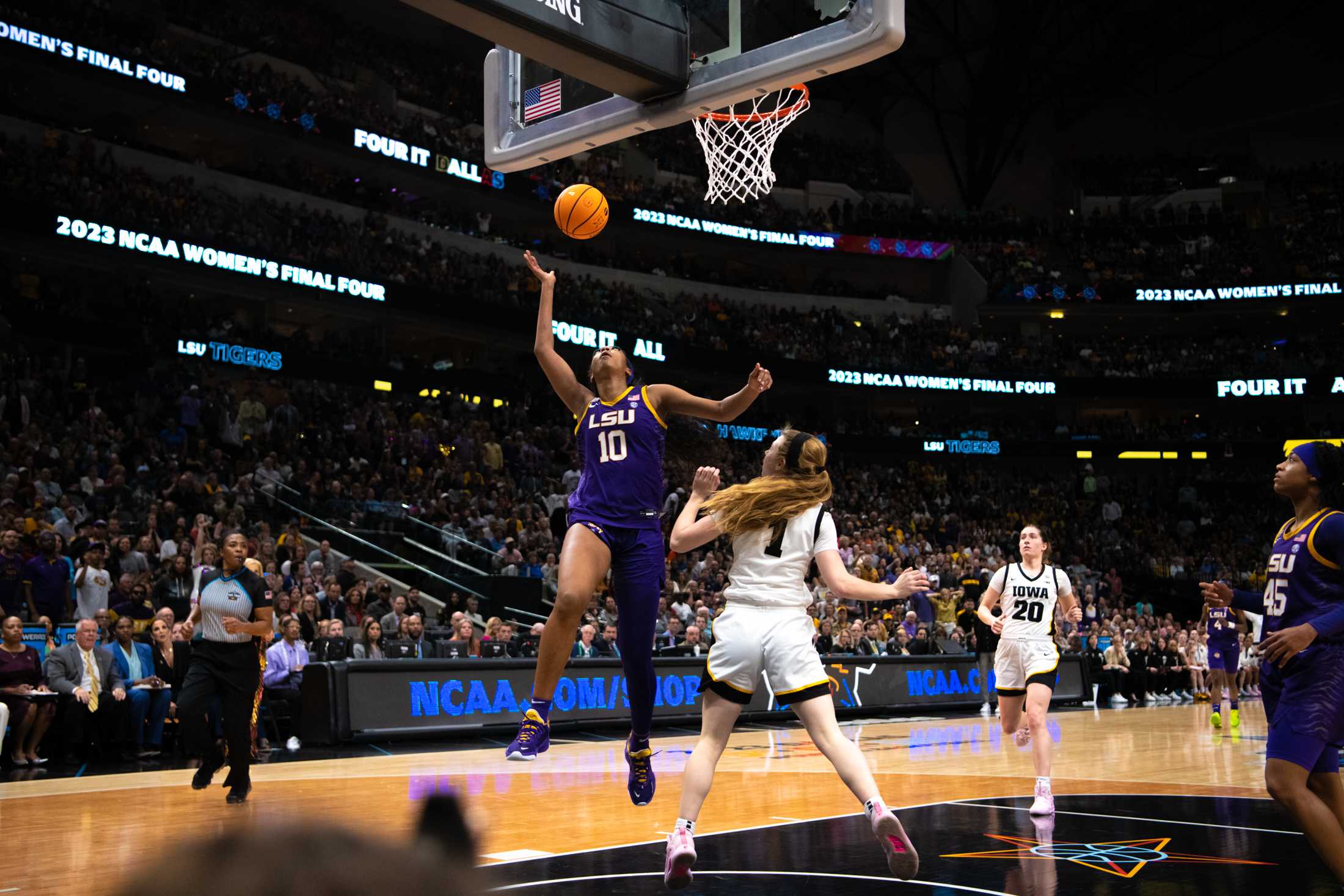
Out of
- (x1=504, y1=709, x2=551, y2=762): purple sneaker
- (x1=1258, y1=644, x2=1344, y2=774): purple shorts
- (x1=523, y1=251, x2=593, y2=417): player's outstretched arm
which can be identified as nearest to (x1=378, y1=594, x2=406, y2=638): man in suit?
(x1=523, y1=251, x2=593, y2=417): player's outstretched arm

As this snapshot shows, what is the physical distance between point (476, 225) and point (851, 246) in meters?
15.1

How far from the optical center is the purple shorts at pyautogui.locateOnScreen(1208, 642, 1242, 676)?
1767 centimetres

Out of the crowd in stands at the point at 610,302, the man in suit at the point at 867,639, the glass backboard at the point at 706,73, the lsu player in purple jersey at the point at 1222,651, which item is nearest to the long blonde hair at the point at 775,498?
the glass backboard at the point at 706,73

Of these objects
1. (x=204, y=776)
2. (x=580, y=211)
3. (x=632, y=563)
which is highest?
(x=580, y=211)

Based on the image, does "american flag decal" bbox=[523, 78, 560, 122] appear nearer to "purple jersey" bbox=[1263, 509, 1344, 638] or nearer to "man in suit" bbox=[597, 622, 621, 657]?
"purple jersey" bbox=[1263, 509, 1344, 638]

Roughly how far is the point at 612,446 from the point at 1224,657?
14398mm

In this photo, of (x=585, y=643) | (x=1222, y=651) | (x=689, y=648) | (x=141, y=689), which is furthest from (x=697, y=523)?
(x=1222, y=651)

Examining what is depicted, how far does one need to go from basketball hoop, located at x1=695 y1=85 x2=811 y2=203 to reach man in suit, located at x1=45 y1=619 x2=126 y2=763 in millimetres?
7657

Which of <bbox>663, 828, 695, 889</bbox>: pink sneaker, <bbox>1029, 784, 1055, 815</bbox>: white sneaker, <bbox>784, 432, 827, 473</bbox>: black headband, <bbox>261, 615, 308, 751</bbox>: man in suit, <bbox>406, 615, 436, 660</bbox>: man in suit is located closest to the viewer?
<bbox>663, 828, 695, 889</bbox>: pink sneaker

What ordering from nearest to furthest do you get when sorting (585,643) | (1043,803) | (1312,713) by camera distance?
1. (1312,713)
2. (1043,803)
3. (585,643)

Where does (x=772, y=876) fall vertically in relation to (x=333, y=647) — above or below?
below

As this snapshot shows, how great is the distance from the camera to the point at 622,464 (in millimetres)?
6453

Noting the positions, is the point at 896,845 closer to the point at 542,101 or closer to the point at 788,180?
the point at 542,101

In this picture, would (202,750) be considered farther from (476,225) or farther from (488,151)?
(476,225)
